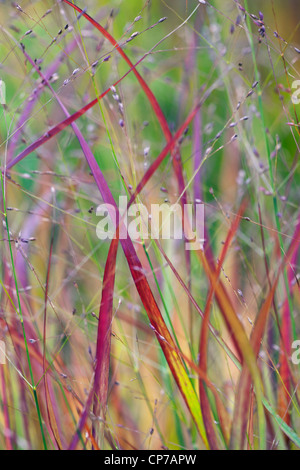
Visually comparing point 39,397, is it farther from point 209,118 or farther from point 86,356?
point 209,118

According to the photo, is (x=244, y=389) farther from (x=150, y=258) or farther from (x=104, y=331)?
(x=150, y=258)

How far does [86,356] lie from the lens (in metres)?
0.48

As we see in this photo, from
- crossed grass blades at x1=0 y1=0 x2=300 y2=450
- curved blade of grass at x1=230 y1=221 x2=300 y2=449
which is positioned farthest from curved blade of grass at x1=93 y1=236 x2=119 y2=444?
curved blade of grass at x1=230 y1=221 x2=300 y2=449

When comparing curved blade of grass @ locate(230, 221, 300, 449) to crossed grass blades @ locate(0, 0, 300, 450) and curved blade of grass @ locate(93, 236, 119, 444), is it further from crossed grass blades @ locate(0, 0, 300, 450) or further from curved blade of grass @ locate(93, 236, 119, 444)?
curved blade of grass @ locate(93, 236, 119, 444)

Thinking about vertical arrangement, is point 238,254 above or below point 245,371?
above

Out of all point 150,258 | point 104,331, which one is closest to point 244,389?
point 104,331

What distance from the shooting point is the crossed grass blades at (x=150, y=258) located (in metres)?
0.38

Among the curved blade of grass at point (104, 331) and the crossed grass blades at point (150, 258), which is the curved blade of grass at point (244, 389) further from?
the curved blade of grass at point (104, 331)

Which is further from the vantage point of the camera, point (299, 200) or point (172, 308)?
point (299, 200)

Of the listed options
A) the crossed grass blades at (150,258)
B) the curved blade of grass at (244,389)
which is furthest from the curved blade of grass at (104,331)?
the curved blade of grass at (244,389)

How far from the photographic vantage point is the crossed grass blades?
384mm

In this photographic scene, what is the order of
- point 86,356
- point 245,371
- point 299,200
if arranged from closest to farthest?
point 245,371
point 86,356
point 299,200
